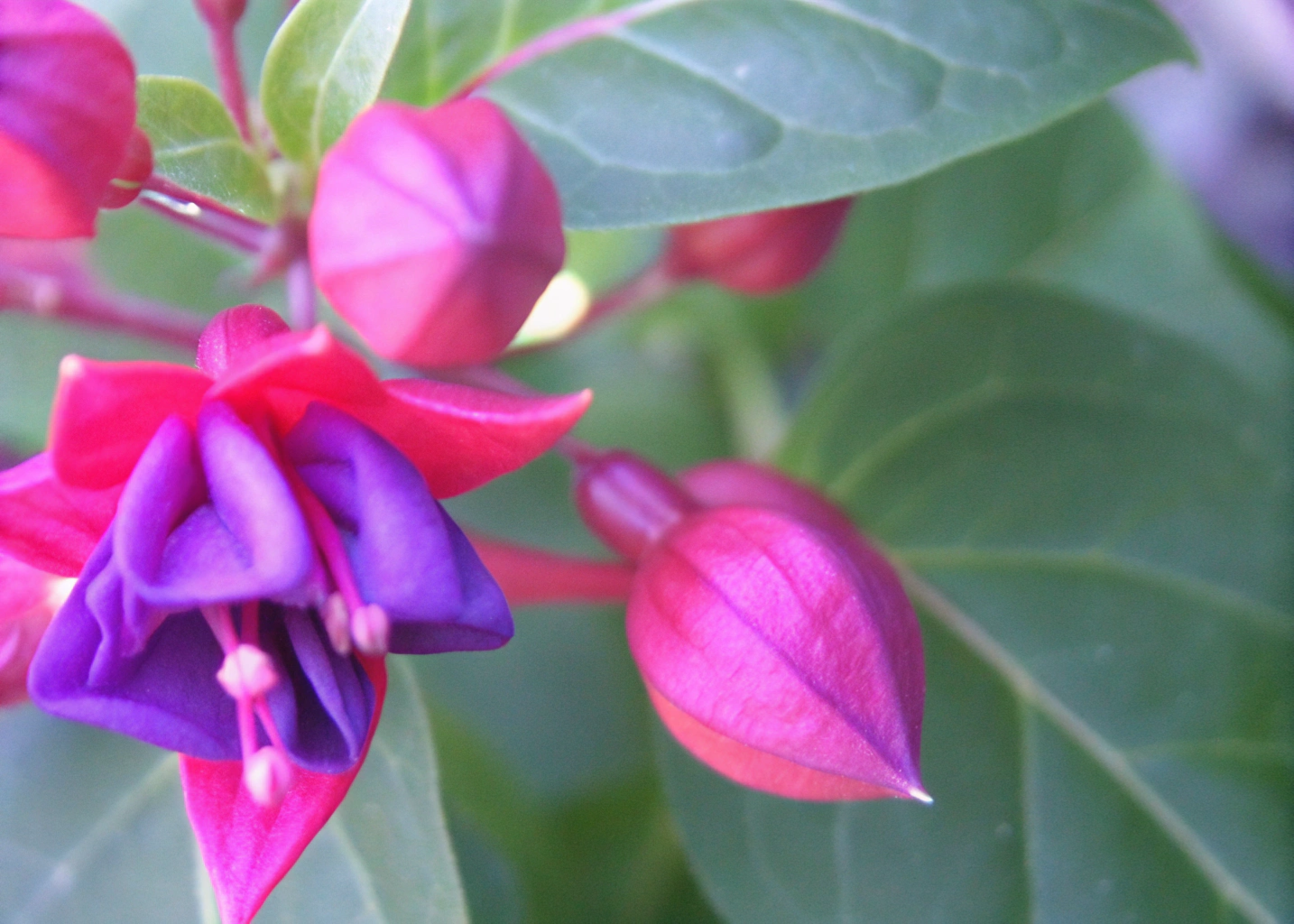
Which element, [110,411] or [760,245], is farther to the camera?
[760,245]

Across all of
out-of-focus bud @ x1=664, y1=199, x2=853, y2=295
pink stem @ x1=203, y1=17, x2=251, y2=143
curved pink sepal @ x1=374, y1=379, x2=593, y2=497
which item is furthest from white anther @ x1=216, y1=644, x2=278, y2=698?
out-of-focus bud @ x1=664, y1=199, x2=853, y2=295

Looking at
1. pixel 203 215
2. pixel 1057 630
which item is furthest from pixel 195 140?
pixel 1057 630

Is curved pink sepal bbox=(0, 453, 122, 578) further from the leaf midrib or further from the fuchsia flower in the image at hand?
the leaf midrib

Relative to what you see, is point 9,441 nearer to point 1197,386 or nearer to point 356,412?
point 356,412

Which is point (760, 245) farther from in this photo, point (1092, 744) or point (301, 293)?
point (1092, 744)

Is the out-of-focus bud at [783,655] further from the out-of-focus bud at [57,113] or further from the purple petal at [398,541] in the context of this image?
the out-of-focus bud at [57,113]

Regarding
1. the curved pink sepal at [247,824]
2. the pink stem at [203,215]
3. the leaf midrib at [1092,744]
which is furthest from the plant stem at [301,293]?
the leaf midrib at [1092,744]

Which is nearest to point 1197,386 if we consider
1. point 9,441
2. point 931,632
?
point 931,632
